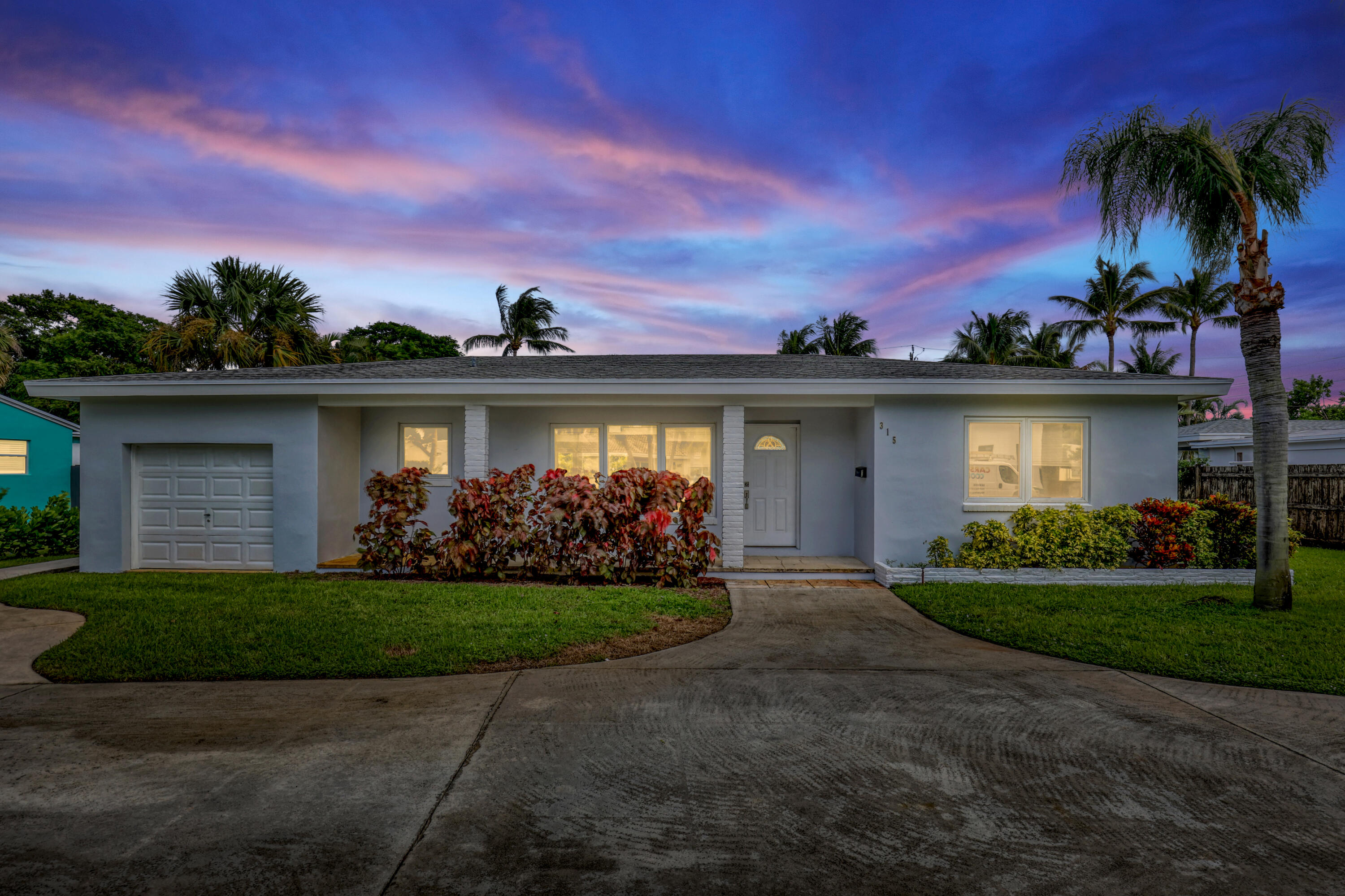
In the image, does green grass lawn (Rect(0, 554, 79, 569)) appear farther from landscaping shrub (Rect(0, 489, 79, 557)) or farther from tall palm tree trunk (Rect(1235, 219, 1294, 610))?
tall palm tree trunk (Rect(1235, 219, 1294, 610))

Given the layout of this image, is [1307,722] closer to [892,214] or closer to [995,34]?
[995,34]

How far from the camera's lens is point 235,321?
17469 millimetres

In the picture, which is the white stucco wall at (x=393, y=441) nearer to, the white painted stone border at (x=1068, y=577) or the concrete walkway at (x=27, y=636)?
the concrete walkway at (x=27, y=636)

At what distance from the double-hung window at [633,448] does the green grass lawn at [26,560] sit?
861cm

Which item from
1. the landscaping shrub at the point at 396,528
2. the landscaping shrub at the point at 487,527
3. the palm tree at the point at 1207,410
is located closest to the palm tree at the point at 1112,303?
the palm tree at the point at 1207,410

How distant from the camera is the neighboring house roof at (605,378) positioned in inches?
342

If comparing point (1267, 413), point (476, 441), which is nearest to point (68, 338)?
point (476, 441)

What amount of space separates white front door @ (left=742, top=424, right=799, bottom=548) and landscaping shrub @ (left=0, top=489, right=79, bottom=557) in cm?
1162

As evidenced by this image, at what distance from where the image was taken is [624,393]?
355 inches

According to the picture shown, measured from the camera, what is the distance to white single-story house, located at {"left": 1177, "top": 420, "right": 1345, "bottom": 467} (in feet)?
54.4

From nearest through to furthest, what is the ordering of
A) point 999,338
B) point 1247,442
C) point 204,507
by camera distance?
point 204,507 → point 1247,442 → point 999,338

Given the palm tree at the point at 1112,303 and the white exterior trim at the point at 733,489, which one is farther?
the palm tree at the point at 1112,303

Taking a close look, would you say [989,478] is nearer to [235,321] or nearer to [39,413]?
[39,413]

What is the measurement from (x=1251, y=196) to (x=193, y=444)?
1424 cm
